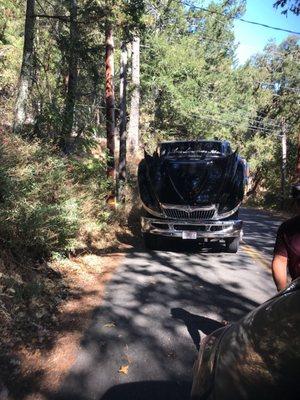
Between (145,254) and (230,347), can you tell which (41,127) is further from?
(230,347)

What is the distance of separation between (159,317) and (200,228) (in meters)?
3.85

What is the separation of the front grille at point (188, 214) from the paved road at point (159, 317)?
844mm

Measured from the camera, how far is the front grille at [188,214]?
371 inches

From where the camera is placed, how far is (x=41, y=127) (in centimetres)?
1052

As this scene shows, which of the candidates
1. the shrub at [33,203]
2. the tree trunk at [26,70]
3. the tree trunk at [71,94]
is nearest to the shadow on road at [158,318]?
the shrub at [33,203]

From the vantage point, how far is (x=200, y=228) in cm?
946

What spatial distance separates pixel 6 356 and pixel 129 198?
1139 cm

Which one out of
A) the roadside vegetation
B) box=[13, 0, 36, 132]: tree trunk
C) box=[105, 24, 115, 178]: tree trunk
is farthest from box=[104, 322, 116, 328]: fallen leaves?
box=[105, 24, 115, 178]: tree trunk

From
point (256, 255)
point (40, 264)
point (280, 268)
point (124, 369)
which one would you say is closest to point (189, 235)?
point (256, 255)

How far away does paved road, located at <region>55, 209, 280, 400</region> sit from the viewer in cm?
416

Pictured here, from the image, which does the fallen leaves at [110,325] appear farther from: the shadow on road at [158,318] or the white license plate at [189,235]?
the white license plate at [189,235]

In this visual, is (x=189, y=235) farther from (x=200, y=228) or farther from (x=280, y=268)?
(x=280, y=268)

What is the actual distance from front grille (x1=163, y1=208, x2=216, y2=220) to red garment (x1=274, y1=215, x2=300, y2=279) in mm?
5685

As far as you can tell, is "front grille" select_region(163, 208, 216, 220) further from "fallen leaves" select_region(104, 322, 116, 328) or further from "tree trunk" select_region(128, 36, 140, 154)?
"tree trunk" select_region(128, 36, 140, 154)
